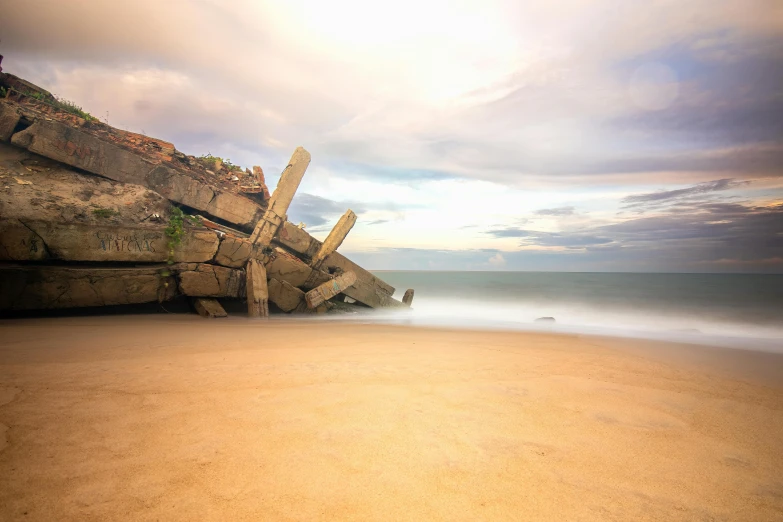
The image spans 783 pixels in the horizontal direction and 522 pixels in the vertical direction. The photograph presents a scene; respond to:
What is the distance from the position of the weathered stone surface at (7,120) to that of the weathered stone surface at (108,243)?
294 cm

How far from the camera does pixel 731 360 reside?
5.03 meters

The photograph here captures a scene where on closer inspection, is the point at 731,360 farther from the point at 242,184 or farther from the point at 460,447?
the point at 242,184

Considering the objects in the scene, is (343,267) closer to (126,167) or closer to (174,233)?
(174,233)

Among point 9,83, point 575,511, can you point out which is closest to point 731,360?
point 575,511

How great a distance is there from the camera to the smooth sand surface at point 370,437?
157 cm

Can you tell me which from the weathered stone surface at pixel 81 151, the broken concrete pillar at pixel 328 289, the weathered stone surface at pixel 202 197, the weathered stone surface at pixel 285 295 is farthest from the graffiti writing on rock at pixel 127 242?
the broken concrete pillar at pixel 328 289

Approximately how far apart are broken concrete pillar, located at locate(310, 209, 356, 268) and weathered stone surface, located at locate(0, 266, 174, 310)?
3.37 metres

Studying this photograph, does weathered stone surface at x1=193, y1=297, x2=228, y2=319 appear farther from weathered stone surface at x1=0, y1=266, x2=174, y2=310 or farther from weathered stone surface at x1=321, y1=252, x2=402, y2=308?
weathered stone surface at x1=321, y1=252, x2=402, y2=308

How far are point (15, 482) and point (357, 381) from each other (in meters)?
2.18

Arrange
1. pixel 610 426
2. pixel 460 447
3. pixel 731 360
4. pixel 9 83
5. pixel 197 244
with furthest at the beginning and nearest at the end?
pixel 9 83
pixel 197 244
pixel 731 360
pixel 610 426
pixel 460 447

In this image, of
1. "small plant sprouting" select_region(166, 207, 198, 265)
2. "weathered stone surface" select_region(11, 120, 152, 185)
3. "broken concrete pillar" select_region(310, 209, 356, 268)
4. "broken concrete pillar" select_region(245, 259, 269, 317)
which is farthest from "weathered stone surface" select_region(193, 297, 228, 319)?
"weathered stone surface" select_region(11, 120, 152, 185)

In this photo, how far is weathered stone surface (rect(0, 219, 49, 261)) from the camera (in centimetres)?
550

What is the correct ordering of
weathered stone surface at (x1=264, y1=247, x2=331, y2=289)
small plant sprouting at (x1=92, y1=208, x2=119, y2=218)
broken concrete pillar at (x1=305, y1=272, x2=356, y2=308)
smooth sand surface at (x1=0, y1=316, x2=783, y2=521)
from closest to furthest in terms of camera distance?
1. smooth sand surface at (x1=0, y1=316, x2=783, y2=521)
2. small plant sprouting at (x1=92, y1=208, x2=119, y2=218)
3. weathered stone surface at (x1=264, y1=247, x2=331, y2=289)
4. broken concrete pillar at (x1=305, y1=272, x2=356, y2=308)

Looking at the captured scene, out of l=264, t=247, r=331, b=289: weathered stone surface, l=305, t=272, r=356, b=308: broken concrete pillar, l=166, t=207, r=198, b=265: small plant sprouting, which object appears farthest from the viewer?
l=305, t=272, r=356, b=308: broken concrete pillar
